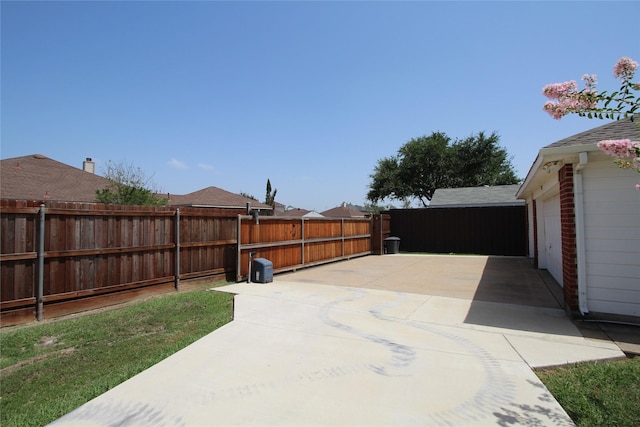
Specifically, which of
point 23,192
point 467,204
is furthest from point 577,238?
point 23,192

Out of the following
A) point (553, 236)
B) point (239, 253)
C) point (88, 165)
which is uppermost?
point (88, 165)

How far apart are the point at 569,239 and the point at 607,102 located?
3234 millimetres

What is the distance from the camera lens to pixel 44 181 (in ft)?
53.2

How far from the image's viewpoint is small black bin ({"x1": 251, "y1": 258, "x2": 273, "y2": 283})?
8727 millimetres

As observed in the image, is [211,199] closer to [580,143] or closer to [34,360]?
[34,360]

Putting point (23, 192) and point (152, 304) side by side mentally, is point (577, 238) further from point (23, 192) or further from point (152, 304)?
point (23, 192)

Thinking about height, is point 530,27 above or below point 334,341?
above

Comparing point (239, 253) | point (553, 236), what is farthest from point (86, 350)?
point (553, 236)

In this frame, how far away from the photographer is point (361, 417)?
271 centimetres

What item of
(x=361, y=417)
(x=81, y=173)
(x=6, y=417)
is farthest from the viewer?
(x=81, y=173)

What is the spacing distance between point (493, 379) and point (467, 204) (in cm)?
1803

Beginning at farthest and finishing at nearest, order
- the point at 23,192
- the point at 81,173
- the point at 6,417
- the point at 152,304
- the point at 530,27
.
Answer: the point at 81,173 < the point at 23,192 < the point at 530,27 < the point at 152,304 < the point at 6,417

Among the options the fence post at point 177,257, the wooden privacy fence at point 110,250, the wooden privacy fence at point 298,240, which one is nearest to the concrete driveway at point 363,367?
the fence post at point 177,257

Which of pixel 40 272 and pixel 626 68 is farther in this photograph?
pixel 40 272
